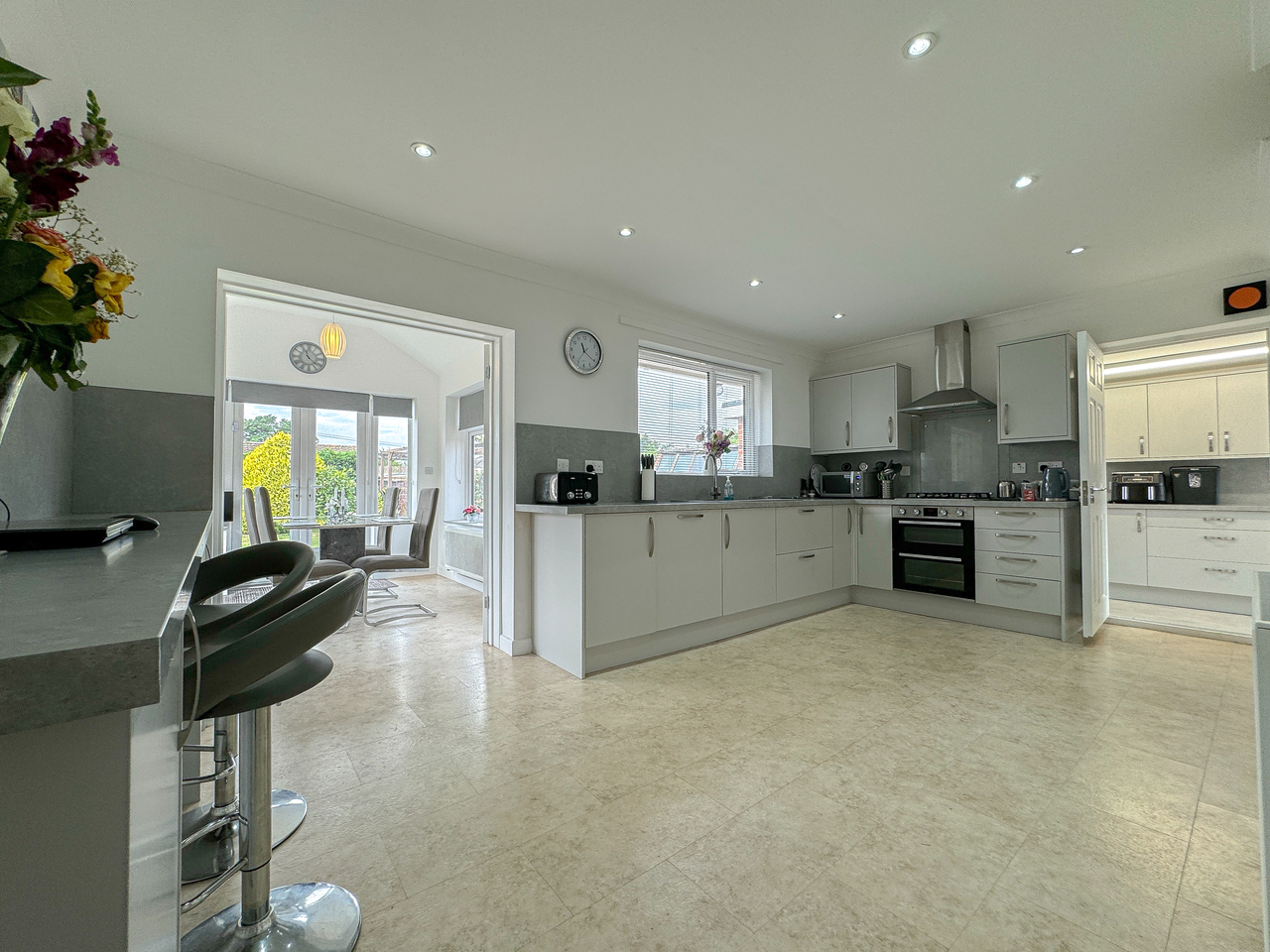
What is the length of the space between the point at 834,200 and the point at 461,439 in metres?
5.29

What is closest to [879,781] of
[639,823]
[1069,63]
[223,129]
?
[639,823]

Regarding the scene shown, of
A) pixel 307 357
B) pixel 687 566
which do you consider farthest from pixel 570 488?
pixel 307 357

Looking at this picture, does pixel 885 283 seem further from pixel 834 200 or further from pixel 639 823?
pixel 639 823

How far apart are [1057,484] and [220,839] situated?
506cm

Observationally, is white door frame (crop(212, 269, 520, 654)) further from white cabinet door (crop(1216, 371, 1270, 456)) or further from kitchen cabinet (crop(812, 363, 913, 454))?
white cabinet door (crop(1216, 371, 1270, 456))

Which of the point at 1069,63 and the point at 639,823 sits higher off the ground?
the point at 1069,63

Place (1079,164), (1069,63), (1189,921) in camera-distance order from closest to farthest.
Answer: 1. (1189,921)
2. (1069,63)
3. (1079,164)

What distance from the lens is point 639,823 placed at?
5.43 feet

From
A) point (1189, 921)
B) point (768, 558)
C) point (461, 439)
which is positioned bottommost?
point (1189, 921)

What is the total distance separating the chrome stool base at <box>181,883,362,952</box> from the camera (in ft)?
3.92

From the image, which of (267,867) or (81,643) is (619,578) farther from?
(81,643)

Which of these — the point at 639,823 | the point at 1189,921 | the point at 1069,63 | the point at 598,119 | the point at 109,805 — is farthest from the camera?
the point at 598,119

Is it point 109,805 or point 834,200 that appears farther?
point 834,200

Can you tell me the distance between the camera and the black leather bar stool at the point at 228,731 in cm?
146
